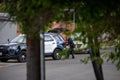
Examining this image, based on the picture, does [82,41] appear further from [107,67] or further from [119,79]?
[107,67]

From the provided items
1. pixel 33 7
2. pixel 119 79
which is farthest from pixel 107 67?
pixel 33 7

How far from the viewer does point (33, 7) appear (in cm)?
239

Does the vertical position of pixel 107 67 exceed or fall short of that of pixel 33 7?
A: it falls short

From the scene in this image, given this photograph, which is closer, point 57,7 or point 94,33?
point 57,7

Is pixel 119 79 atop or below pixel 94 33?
below

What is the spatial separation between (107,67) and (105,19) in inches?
660

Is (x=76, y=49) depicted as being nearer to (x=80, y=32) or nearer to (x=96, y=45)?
(x=96, y=45)

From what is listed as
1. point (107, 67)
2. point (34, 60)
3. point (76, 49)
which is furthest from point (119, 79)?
point (76, 49)

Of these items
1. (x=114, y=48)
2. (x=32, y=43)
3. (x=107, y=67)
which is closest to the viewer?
(x=114, y=48)

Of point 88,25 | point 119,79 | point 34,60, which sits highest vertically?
point 88,25

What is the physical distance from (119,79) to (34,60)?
8759mm

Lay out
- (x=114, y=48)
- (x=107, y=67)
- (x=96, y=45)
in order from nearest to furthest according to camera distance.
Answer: (x=96, y=45), (x=114, y=48), (x=107, y=67)

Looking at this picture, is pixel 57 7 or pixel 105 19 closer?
pixel 57 7

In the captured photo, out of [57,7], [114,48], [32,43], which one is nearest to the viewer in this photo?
[57,7]
